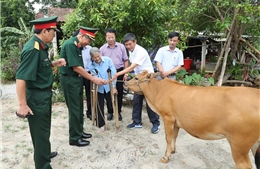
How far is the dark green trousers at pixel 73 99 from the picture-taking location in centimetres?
358

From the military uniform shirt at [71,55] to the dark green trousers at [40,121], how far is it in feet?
2.39

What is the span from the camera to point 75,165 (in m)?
3.36

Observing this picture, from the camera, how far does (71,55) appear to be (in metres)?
3.45

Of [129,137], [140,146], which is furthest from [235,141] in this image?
[129,137]

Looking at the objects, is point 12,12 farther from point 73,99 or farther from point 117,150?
point 117,150

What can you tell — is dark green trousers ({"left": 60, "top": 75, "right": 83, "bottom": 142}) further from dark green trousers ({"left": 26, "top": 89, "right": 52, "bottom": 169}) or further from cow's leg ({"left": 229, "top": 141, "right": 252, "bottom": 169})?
cow's leg ({"left": 229, "top": 141, "right": 252, "bottom": 169})

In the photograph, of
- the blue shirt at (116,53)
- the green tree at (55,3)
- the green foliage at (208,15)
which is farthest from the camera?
the green tree at (55,3)

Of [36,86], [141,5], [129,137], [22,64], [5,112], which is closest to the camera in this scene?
[22,64]

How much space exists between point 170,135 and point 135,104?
1.43m

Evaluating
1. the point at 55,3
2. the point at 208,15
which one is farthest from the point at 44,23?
the point at 55,3

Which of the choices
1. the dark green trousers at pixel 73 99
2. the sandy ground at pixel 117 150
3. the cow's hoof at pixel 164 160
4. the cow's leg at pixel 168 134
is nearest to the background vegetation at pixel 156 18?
the dark green trousers at pixel 73 99

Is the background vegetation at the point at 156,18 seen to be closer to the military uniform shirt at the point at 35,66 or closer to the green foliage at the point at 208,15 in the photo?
the green foliage at the point at 208,15

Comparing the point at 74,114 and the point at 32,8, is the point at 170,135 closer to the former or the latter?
the point at 74,114

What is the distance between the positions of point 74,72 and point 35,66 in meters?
1.04
